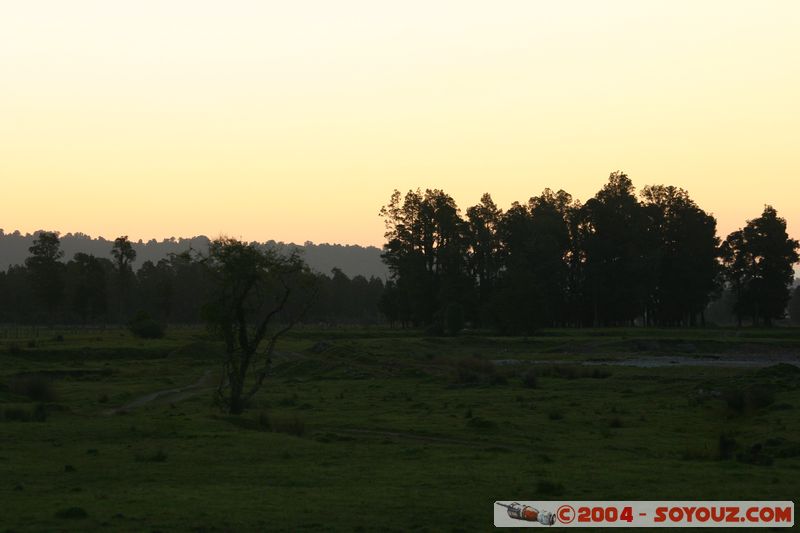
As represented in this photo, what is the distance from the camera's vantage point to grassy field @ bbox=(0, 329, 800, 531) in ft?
80.4

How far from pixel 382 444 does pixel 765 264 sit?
12721 cm

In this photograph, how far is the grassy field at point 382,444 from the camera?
80.4 feet

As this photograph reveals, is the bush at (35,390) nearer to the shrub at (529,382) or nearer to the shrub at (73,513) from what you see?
the shrub at (529,382)

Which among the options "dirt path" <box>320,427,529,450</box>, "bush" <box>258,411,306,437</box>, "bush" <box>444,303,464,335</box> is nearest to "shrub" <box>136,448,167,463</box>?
"bush" <box>258,411,306,437</box>

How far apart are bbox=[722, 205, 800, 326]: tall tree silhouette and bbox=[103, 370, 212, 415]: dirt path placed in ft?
344

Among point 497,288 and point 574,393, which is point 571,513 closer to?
point 574,393

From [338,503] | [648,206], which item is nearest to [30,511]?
[338,503]

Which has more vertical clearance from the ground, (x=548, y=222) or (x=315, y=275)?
(x=548, y=222)

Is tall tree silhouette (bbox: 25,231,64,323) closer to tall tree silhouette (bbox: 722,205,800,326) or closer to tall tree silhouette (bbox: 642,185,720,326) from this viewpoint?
tall tree silhouette (bbox: 642,185,720,326)

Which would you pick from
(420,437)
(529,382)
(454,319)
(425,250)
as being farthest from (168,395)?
(425,250)

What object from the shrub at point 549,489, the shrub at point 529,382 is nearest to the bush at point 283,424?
the shrub at point 549,489

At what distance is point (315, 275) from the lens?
53.9 meters

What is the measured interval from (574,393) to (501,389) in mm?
5992

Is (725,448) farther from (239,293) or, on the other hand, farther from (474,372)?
(474,372)
